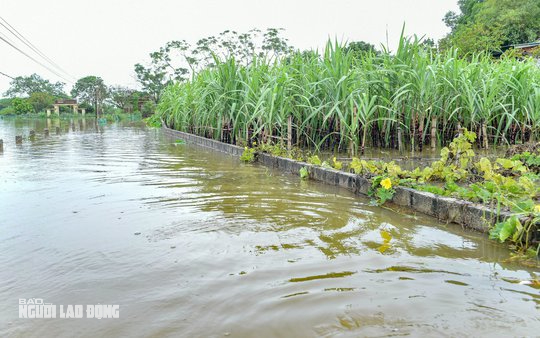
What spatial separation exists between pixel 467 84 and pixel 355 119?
1909 mm

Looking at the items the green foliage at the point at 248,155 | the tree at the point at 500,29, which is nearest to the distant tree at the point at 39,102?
the tree at the point at 500,29

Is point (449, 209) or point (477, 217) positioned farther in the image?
point (449, 209)

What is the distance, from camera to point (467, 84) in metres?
5.73

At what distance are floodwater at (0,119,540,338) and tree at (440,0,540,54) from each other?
20345mm

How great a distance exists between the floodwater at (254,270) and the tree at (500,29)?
66.7ft

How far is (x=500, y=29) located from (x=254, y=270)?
28.3 m

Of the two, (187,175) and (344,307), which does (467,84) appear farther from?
(344,307)

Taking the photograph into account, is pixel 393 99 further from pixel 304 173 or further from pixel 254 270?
pixel 254 270

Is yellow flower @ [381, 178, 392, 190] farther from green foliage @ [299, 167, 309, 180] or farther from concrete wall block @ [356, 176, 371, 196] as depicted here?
green foliage @ [299, 167, 309, 180]

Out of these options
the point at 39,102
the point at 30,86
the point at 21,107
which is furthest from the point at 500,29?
the point at 30,86

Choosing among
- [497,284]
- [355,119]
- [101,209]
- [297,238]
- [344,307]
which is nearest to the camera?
[344,307]

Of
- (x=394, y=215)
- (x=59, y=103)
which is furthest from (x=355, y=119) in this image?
(x=59, y=103)

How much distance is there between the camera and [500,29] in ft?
81.2

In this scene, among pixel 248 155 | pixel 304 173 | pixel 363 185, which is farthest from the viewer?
pixel 248 155
